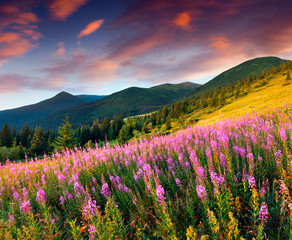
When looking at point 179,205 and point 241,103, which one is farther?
point 241,103

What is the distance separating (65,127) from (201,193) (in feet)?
180

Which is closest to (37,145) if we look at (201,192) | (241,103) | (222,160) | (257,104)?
(222,160)

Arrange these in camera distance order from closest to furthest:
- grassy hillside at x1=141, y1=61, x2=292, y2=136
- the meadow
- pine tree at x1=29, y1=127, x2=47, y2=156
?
the meadow < grassy hillside at x1=141, y1=61, x2=292, y2=136 < pine tree at x1=29, y1=127, x2=47, y2=156

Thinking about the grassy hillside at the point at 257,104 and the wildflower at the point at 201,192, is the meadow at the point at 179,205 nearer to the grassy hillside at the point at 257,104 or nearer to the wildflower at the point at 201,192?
the wildflower at the point at 201,192

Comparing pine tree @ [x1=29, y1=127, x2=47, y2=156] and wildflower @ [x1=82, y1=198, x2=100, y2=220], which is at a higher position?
wildflower @ [x1=82, y1=198, x2=100, y2=220]

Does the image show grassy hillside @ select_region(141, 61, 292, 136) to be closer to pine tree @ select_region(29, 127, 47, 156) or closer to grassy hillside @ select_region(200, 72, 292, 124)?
grassy hillside @ select_region(200, 72, 292, 124)

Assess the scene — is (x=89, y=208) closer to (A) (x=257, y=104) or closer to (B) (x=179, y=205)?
(B) (x=179, y=205)

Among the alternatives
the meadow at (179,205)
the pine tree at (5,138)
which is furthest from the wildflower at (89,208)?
the pine tree at (5,138)

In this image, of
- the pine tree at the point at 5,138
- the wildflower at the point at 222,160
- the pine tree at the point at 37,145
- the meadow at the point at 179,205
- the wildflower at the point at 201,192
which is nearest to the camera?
the meadow at the point at 179,205

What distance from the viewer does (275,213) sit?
244cm

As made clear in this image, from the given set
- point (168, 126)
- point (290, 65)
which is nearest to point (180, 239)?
point (168, 126)

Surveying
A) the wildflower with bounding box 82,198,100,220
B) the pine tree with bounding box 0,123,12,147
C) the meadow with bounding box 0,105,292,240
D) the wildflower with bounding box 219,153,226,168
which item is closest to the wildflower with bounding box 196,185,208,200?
the meadow with bounding box 0,105,292,240

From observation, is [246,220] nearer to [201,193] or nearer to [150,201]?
[201,193]

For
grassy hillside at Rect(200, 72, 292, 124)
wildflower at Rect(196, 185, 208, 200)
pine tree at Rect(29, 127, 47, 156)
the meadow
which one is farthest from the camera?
pine tree at Rect(29, 127, 47, 156)
